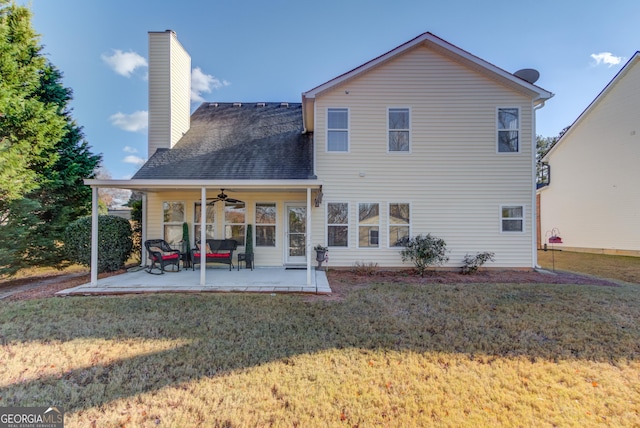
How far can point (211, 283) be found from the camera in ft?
22.7

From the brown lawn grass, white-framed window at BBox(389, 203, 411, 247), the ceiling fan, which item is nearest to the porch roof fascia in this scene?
the ceiling fan

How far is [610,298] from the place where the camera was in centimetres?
611

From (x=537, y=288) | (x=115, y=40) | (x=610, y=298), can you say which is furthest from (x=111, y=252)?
(x=610, y=298)

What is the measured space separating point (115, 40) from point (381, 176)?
13718 mm

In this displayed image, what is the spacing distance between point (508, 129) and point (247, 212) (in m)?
9.14

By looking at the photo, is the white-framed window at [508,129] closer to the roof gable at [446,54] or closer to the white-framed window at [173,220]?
the roof gable at [446,54]

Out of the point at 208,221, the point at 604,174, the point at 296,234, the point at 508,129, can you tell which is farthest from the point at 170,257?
the point at 604,174

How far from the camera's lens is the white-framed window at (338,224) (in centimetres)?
905

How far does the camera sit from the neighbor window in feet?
29.9

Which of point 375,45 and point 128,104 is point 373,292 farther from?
point 128,104

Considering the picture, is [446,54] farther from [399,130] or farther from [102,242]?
[102,242]

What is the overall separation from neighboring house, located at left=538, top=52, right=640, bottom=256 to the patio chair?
19585mm

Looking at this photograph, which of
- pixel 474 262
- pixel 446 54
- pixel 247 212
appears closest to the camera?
pixel 474 262

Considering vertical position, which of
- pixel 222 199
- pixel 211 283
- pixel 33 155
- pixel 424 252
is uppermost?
pixel 33 155
